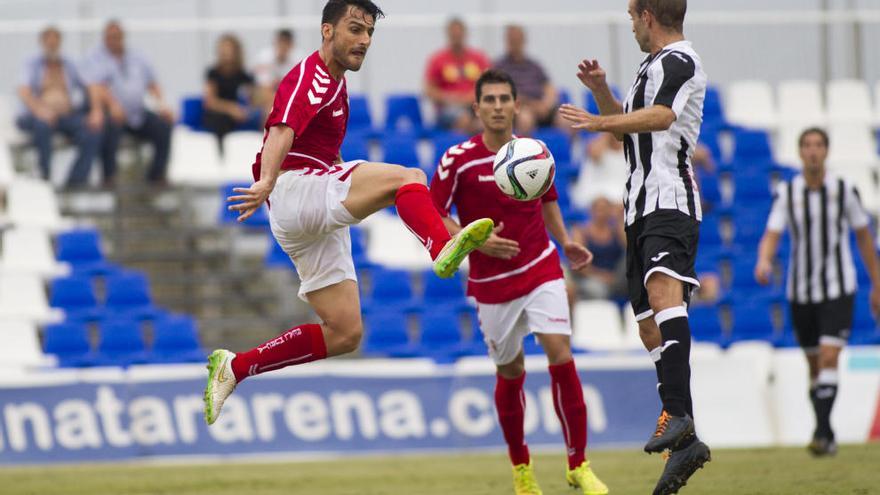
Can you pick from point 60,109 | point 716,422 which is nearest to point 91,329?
point 60,109

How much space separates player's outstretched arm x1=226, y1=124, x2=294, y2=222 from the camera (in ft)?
24.5

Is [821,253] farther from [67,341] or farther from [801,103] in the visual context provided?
[801,103]

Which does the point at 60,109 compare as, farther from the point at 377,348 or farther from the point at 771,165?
the point at 771,165

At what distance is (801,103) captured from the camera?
19250 mm

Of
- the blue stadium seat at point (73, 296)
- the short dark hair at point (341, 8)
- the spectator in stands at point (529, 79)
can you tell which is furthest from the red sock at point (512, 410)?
the spectator in stands at point (529, 79)

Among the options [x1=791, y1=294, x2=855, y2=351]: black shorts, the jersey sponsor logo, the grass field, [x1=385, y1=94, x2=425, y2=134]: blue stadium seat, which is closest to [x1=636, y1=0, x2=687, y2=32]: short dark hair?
the jersey sponsor logo

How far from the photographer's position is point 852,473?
9.81 metres

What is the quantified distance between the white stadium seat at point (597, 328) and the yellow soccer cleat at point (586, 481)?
5.95m

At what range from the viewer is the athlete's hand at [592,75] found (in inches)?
318

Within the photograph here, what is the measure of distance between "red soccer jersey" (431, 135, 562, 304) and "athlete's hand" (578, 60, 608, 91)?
3.88ft

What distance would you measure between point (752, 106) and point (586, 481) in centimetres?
1144

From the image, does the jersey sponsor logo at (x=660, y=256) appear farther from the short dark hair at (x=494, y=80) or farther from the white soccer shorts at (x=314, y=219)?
the short dark hair at (x=494, y=80)

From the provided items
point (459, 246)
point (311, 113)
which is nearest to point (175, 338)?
point (311, 113)

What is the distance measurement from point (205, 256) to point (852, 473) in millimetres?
8966
